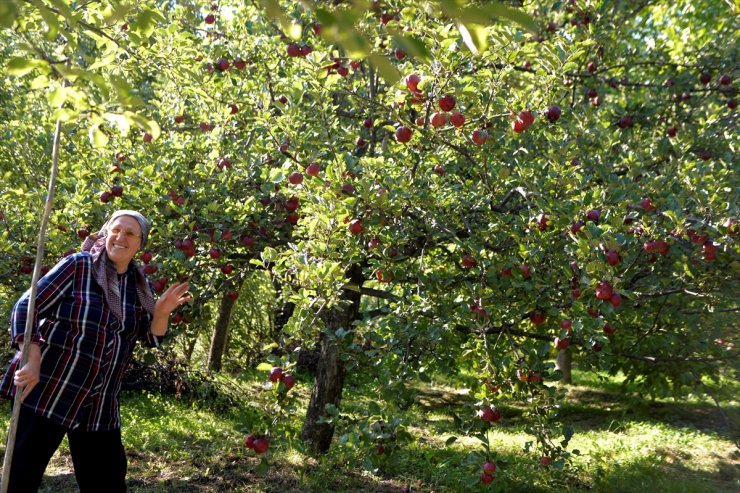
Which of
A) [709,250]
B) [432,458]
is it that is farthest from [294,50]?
[432,458]

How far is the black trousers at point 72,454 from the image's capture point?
2615mm

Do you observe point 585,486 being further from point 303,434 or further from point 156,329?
point 156,329

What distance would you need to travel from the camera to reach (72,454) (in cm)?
279

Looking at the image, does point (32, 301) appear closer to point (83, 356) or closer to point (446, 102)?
point (83, 356)

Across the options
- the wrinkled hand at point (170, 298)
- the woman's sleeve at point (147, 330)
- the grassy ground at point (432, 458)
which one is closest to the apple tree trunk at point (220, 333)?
the grassy ground at point (432, 458)

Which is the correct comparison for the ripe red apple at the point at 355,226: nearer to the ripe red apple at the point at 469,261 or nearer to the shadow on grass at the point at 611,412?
the ripe red apple at the point at 469,261

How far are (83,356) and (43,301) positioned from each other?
27 centimetres

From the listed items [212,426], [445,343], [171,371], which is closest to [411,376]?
[445,343]

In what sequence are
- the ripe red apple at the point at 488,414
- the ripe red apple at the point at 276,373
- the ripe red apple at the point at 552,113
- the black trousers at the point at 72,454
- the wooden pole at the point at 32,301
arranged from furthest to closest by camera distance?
the ripe red apple at the point at 552,113 < the ripe red apple at the point at 488,414 < the ripe red apple at the point at 276,373 < the black trousers at the point at 72,454 < the wooden pole at the point at 32,301

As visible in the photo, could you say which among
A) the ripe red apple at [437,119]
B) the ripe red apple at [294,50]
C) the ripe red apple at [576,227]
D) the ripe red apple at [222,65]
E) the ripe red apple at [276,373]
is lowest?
the ripe red apple at [276,373]

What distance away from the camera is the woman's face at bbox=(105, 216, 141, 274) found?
2.86m

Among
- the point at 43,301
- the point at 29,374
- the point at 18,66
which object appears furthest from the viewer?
the point at 43,301

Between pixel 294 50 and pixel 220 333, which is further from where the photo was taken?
pixel 220 333

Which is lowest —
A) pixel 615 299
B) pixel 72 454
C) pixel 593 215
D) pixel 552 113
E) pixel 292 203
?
pixel 72 454
